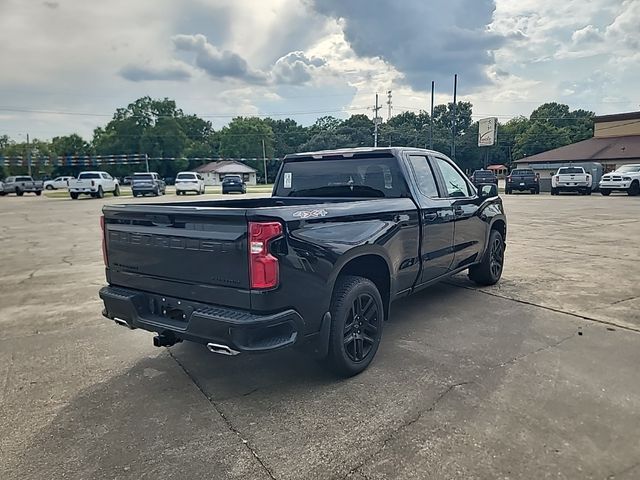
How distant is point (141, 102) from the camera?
75438 millimetres

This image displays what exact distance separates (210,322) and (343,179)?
2.41 m

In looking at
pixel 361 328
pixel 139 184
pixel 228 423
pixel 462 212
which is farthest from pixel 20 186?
pixel 228 423

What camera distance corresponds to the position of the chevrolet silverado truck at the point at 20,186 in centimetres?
4200

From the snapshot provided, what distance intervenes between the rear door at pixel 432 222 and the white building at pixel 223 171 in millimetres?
76080

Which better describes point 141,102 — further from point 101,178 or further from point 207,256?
point 207,256

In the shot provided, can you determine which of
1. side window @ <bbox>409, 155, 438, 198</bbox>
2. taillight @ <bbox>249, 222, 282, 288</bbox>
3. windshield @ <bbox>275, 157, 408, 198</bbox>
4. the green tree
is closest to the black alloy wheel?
taillight @ <bbox>249, 222, 282, 288</bbox>

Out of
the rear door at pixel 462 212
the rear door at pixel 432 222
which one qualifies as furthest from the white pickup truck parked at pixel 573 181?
the rear door at pixel 432 222

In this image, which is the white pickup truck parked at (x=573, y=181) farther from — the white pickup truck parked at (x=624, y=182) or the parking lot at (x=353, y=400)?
the parking lot at (x=353, y=400)

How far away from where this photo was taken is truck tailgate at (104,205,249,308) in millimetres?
2926

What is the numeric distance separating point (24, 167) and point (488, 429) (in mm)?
85304

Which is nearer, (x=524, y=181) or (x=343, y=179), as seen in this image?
(x=343, y=179)

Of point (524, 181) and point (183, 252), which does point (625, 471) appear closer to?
point (183, 252)

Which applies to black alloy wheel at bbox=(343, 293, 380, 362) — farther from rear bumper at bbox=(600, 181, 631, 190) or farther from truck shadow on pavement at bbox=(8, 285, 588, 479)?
rear bumper at bbox=(600, 181, 631, 190)

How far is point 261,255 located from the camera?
113 inches
